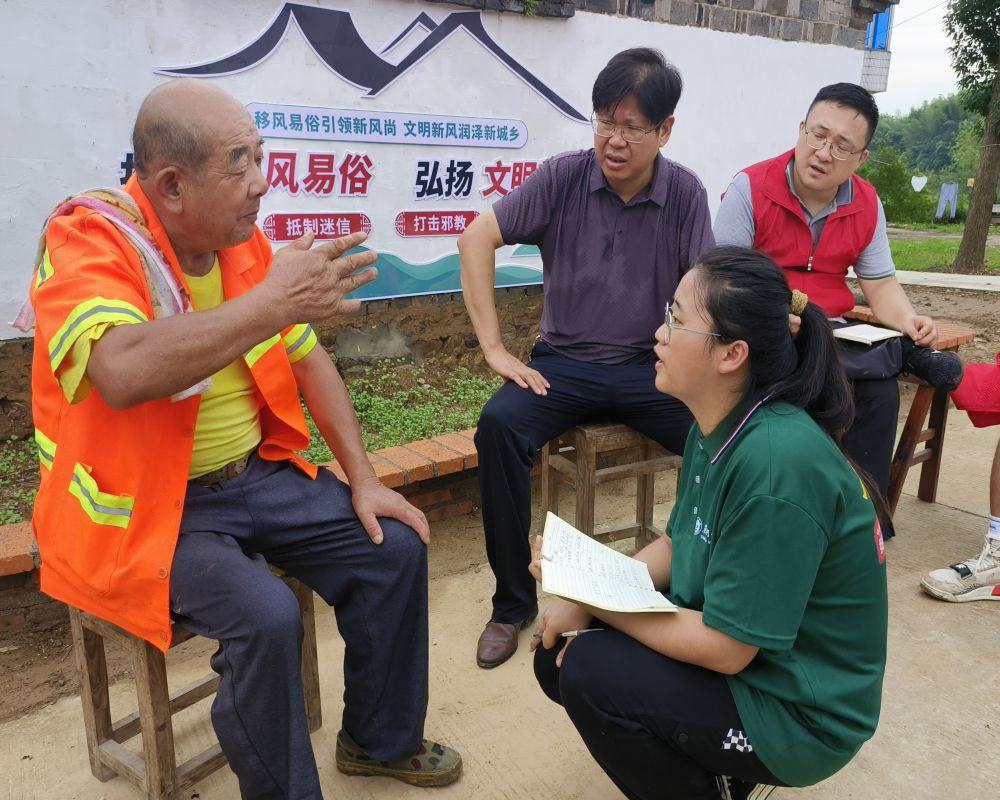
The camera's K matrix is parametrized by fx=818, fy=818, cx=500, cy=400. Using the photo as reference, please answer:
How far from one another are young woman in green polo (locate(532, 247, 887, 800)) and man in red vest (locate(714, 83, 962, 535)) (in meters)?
1.73

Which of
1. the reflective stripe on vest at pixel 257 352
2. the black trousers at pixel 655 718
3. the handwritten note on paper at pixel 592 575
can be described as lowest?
the black trousers at pixel 655 718

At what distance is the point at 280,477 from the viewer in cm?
216

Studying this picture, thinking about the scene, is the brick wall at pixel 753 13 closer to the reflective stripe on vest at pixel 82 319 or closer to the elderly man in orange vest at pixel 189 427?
the elderly man in orange vest at pixel 189 427

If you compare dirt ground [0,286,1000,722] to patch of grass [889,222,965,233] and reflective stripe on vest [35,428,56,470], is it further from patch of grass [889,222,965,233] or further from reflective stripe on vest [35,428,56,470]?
patch of grass [889,222,965,233]

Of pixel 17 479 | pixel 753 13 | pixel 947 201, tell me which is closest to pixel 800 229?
pixel 753 13

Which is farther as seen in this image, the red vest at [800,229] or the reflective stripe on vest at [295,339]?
the red vest at [800,229]

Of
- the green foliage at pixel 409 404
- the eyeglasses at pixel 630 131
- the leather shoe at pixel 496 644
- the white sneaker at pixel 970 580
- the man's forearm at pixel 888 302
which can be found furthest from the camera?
the green foliage at pixel 409 404

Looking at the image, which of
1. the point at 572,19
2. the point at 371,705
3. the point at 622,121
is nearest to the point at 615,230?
the point at 622,121

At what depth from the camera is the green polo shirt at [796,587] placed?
1485 mm

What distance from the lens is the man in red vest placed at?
3195mm

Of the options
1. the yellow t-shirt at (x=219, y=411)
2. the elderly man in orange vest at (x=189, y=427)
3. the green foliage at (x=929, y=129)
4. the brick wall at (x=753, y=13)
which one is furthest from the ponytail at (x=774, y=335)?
the green foliage at (x=929, y=129)

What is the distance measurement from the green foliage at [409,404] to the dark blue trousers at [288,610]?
63.6 inches

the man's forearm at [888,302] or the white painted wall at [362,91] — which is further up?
the white painted wall at [362,91]

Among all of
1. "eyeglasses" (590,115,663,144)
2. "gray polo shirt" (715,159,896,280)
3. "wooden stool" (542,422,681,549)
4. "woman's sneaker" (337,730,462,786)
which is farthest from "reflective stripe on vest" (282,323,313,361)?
"gray polo shirt" (715,159,896,280)
